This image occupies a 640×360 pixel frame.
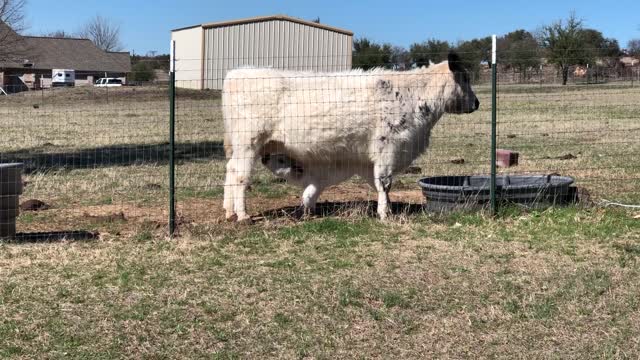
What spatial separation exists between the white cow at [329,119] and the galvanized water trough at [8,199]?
2.50 m

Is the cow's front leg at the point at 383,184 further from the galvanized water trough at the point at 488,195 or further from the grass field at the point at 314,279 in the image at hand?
the galvanized water trough at the point at 488,195

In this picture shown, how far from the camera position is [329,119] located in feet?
29.0

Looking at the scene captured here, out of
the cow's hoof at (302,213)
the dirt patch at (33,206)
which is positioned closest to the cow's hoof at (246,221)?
the cow's hoof at (302,213)

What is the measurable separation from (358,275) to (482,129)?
15.2m

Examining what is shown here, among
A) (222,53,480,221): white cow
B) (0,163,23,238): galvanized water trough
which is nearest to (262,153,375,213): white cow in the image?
(222,53,480,221): white cow

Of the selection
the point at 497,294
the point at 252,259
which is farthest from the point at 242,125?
the point at 497,294

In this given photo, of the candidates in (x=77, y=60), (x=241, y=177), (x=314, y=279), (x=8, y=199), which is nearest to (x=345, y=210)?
(x=241, y=177)

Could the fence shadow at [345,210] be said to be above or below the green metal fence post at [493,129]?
below

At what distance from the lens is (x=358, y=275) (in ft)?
21.3

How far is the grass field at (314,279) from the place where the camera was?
4.98 m

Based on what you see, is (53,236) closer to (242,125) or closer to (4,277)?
(4,277)

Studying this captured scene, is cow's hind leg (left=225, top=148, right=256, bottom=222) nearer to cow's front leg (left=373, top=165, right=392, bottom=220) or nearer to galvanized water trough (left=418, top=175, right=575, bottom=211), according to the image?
cow's front leg (left=373, top=165, right=392, bottom=220)

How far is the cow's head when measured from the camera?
9344mm

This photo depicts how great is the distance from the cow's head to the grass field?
154 centimetres
